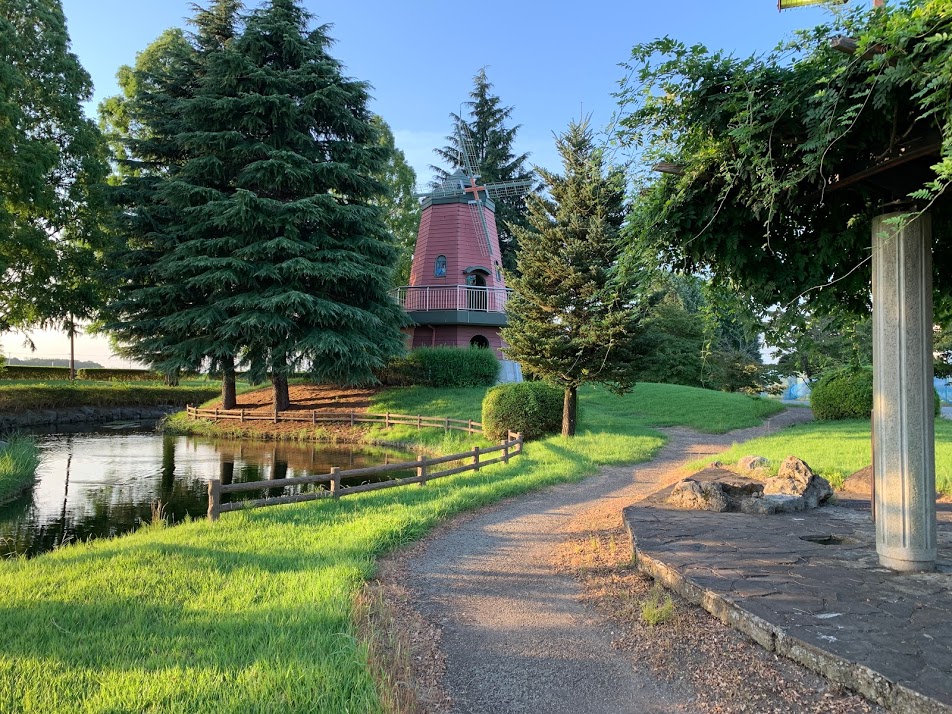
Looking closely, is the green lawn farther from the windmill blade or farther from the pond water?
the windmill blade

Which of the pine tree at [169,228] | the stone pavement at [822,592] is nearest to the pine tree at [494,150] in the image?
the pine tree at [169,228]

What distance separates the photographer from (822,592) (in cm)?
457

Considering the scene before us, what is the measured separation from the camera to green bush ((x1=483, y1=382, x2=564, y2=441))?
16609 mm

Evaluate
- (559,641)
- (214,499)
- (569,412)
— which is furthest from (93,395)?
(559,641)

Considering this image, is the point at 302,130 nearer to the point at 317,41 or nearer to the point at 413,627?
the point at 317,41

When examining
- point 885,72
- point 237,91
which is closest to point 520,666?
point 885,72

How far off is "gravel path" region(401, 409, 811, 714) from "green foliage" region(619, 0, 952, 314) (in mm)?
3273

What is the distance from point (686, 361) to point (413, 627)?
3397 centimetres

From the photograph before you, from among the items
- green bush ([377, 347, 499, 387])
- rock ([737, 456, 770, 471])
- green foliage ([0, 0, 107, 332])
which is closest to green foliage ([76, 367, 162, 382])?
green foliage ([0, 0, 107, 332])

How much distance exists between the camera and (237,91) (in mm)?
21844

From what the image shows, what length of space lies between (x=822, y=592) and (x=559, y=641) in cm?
210

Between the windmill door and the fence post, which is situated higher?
the windmill door

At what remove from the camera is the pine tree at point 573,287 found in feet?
47.6

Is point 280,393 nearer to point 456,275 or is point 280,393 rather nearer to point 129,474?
point 456,275
